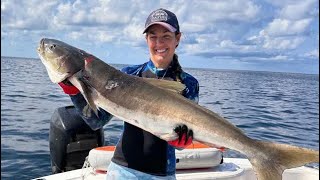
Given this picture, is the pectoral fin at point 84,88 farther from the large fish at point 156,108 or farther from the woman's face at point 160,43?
the woman's face at point 160,43

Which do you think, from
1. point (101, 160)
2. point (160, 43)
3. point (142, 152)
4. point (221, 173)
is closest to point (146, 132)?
point (142, 152)

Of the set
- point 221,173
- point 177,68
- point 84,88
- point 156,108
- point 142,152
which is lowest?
point 221,173

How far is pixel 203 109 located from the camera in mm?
3807

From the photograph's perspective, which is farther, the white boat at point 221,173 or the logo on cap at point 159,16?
the white boat at point 221,173

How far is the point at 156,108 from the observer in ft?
12.4

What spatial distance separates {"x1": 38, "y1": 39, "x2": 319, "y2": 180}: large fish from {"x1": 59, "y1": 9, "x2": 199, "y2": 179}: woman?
238 mm

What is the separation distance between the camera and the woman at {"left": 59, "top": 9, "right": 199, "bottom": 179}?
13.6 feet

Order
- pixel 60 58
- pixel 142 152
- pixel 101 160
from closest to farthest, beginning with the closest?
pixel 60 58
pixel 142 152
pixel 101 160

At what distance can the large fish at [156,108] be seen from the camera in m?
3.69

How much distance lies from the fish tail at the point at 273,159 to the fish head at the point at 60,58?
1.81 meters

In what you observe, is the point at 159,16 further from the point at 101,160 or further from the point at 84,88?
the point at 101,160

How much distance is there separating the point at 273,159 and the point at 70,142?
15.8 feet

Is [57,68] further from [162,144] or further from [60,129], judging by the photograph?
[60,129]

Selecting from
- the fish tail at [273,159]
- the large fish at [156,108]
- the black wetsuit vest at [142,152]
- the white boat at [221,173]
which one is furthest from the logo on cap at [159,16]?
the white boat at [221,173]
